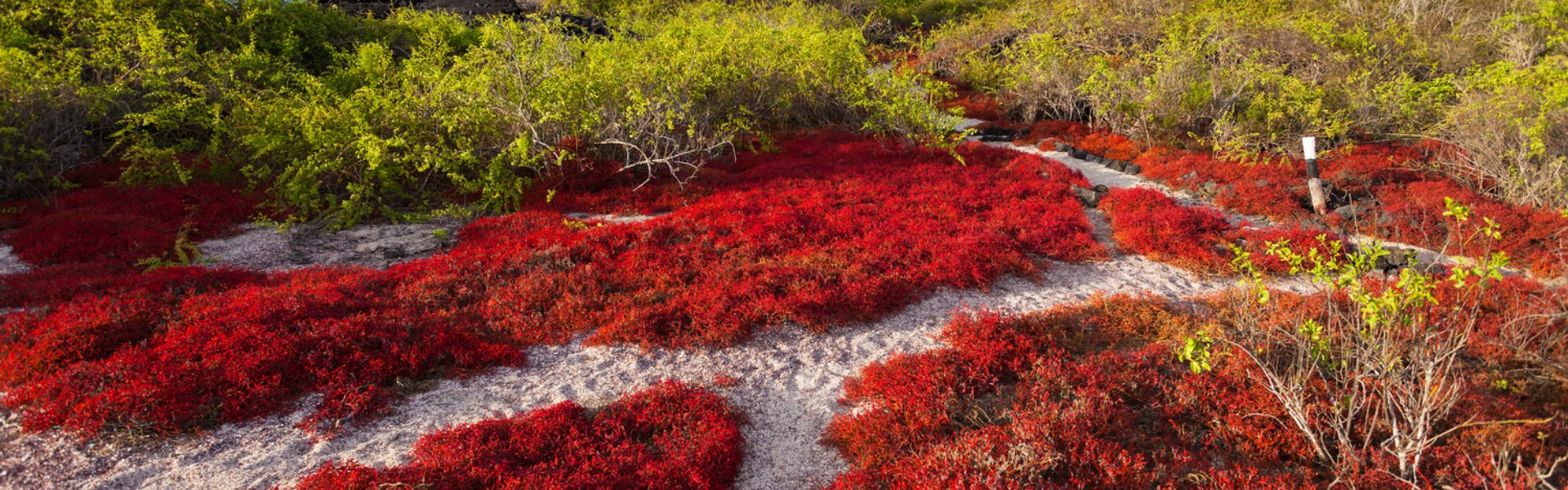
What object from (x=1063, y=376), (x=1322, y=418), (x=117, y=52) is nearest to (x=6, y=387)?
(x=1063, y=376)

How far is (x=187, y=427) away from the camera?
16.1ft

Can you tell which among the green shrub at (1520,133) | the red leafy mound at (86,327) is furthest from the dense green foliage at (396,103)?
the green shrub at (1520,133)

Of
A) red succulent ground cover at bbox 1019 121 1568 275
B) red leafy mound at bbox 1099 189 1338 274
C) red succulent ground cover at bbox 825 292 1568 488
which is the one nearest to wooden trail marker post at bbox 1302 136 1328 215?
red succulent ground cover at bbox 1019 121 1568 275

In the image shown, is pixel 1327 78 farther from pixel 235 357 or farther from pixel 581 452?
pixel 235 357

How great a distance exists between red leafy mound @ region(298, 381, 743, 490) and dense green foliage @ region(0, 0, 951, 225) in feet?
19.9

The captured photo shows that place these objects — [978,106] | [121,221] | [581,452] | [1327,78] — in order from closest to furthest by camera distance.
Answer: [581,452] → [121,221] → [1327,78] → [978,106]

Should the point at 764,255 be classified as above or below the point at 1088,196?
above

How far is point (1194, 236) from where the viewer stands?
945 cm

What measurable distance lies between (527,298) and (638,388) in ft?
7.60

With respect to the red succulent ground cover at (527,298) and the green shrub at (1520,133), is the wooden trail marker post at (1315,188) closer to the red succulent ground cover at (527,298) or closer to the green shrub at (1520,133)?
the green shrub at (1520,133)

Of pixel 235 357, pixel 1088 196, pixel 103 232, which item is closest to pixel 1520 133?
pixel 1088 196

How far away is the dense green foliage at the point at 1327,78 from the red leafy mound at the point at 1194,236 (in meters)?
3.76

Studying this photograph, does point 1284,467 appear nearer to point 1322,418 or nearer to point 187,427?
point 1322,418

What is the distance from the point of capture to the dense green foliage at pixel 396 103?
10.8 metres
